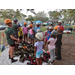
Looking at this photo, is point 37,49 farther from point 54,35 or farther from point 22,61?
point 22,61

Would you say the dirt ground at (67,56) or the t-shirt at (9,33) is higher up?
the t-shirt at (9,33)

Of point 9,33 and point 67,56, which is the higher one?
point 9,33

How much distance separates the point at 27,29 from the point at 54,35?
302 centimetres

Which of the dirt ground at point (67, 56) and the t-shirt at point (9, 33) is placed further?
the dirt ground at point (67, 56)

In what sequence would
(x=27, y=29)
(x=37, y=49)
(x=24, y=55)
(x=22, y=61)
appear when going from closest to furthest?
(x=37, y=49)
(x=22, y=61)
(x=24, y=55)
(x=27, y=29)

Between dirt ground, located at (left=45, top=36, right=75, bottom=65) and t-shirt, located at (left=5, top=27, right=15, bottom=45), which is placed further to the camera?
dirt ground, located at (left=45, top=36, right=75, bottom=65)

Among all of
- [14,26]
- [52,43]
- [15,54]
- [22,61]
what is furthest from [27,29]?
[52,43]

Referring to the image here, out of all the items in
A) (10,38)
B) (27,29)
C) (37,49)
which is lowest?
(37,49)

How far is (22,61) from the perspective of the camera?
2.88 meters

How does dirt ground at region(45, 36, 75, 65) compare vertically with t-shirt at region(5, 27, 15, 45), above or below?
below

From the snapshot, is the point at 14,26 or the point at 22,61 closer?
the point at 22,61

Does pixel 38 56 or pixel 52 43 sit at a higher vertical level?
pixel 52 43

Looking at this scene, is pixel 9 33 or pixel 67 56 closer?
pixel 9 33

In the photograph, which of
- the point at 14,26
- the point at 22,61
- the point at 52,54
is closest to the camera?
the point at 52,54
